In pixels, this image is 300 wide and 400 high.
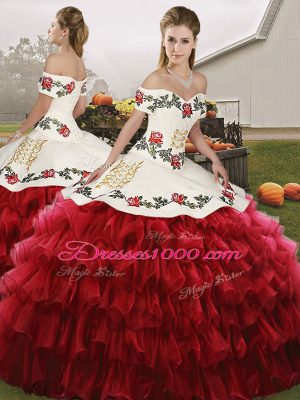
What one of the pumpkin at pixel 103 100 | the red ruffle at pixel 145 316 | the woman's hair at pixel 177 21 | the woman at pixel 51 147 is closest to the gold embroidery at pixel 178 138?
the woman's hair at pixel 177 21

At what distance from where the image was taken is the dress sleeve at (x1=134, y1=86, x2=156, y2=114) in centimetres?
483

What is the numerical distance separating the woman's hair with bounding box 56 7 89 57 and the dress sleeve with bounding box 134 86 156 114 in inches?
81.5

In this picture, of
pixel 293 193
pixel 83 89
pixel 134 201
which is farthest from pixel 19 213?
pixel 293 193

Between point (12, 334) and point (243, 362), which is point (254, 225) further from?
point (12, 334)

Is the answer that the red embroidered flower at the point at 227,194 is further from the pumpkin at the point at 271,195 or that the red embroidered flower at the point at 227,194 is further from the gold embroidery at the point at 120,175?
the pumpkin at the point at 271,195

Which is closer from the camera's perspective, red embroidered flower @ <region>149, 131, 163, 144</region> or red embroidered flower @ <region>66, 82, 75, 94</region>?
red embroidered flower @ <region>149, 131, 163, 144</region>

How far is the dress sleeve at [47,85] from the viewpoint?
661 cm

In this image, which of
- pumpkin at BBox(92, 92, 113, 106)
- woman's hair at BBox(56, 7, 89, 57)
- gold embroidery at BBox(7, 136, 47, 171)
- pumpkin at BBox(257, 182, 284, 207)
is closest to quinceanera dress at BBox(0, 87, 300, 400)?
gold embroidery at BBox(7, 136, 47, 171)

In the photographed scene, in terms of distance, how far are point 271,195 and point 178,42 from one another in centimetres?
765

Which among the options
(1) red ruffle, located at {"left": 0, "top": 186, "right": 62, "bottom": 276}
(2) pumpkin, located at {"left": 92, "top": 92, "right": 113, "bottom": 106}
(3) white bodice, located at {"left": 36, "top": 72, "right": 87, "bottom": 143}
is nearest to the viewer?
(1) red ruffle, located at {"left": 0, "top": 186, "right": 62, "bottom": 276}

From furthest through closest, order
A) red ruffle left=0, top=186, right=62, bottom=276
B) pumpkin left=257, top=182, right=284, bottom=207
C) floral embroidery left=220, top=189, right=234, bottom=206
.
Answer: pumpkin left=257, top=182, right=284, bottom=207 → red ruffle left=0, top=186, right=62, bottom=276 → floral embroidery left=220, top=189, right=234, bottom=206

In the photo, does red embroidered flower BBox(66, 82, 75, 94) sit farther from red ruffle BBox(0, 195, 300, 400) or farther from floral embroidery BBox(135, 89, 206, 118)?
red ruffle BBox(0, 195, 300, 400)

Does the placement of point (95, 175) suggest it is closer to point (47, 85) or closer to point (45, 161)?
point (45, 161)

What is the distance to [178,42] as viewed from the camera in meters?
4.75
